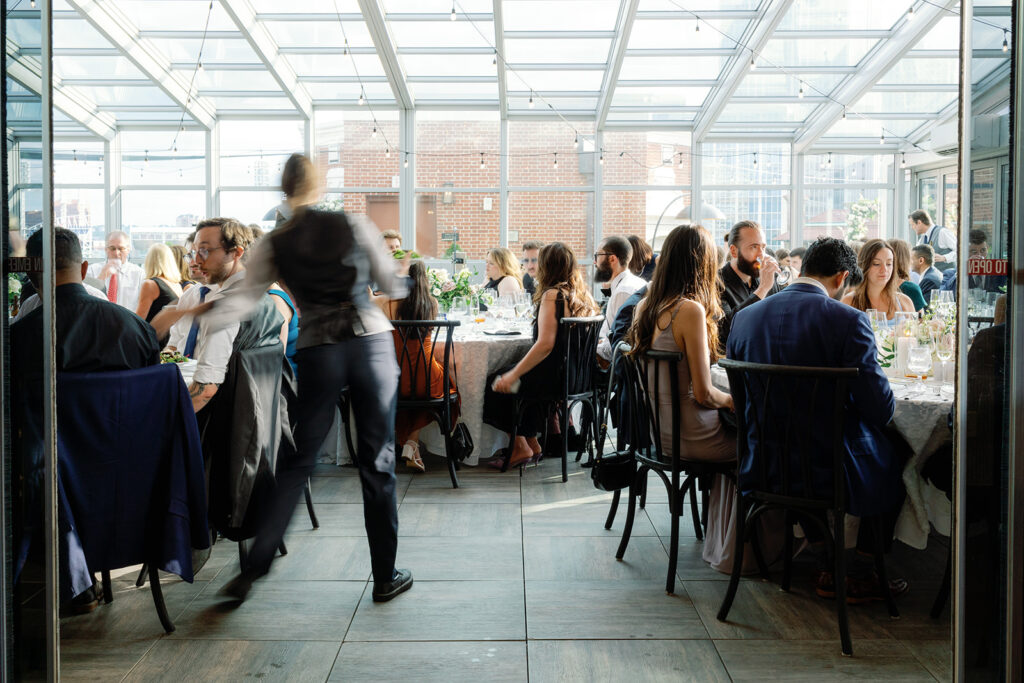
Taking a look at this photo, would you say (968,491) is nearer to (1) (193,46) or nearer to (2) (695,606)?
(2) (695,606)

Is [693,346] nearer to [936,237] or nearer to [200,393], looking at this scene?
[200,393]

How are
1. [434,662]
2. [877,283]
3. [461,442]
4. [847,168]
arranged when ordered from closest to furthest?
[434,662]
[877,283]
[461,442]
[847,168]

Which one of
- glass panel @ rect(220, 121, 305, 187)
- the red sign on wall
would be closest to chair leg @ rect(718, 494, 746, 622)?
the red sign on wall

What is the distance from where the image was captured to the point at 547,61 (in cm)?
980

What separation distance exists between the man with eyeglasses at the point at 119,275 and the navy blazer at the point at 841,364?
131 inches

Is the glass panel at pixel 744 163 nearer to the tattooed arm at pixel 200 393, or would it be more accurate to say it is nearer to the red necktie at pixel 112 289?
the red necktie at pixel 112 289

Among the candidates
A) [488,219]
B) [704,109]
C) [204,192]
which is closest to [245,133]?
[204,192]

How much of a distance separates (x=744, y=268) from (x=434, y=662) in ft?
8.35

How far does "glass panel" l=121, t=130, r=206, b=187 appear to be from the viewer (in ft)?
35.4

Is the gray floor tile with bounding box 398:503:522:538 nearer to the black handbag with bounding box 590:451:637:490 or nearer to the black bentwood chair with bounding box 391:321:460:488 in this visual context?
the black bentwood chair with bounding box 391:321:460:488

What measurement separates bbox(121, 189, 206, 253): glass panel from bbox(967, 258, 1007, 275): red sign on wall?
10.4m

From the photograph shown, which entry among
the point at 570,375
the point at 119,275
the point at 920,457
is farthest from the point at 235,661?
the point at 119,275

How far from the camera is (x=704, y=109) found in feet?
35.3

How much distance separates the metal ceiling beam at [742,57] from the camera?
8227 millimetres
